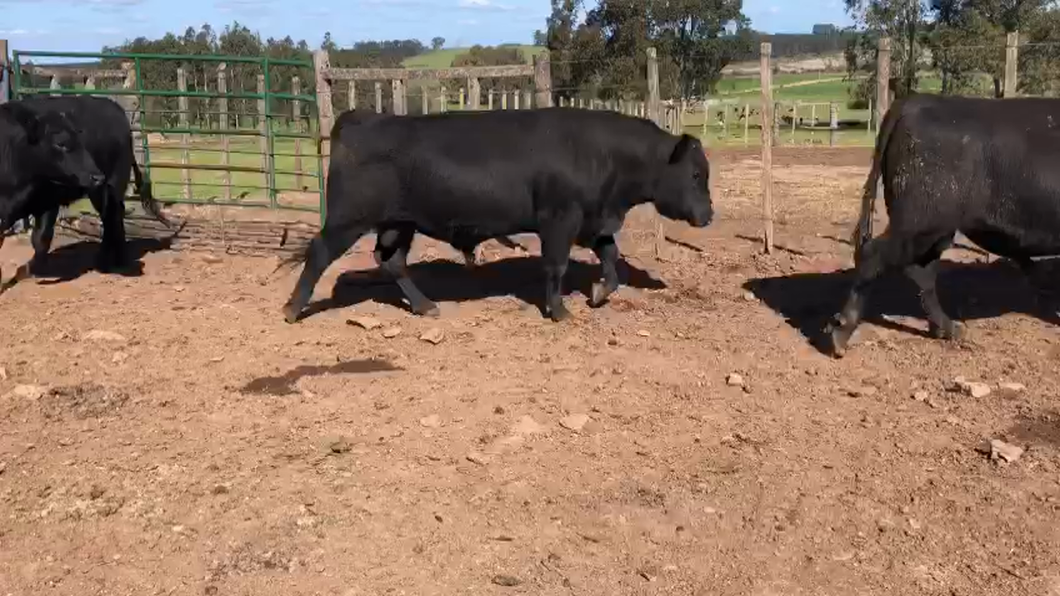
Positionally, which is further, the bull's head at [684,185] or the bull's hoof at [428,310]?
the bull's head at [684,185]

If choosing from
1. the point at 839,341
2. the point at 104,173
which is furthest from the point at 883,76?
the point at 104,173

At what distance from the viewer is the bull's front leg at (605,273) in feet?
28.5

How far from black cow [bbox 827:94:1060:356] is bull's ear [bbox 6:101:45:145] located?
7.14 metres

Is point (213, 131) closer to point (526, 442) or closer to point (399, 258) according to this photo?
point (399, 258)

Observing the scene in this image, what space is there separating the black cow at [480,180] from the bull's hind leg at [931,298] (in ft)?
6.99

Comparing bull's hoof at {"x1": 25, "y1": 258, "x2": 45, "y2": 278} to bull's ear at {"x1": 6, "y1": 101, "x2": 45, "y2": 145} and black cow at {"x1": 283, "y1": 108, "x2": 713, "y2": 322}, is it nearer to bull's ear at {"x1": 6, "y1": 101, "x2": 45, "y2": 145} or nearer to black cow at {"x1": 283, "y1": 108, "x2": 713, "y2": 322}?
bull's ear at {"x1": 6, "y1": 101, "x2": 45, "y2": 145}

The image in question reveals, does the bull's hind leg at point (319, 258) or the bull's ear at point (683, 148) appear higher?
the bull's ear at point (683, 148)

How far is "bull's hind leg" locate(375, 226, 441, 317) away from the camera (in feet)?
28.3

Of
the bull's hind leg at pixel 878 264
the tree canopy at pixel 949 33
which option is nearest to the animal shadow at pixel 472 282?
the bull's hind leg at pixel 878 264

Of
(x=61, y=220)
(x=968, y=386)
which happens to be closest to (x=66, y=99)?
(x=61, y=220)

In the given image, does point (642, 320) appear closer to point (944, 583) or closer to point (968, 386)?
point (968, 386)

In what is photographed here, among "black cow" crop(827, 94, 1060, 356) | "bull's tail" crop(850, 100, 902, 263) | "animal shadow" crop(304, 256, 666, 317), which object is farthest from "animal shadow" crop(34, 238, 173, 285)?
"black cow" crop(827, 94, 1060, 356)

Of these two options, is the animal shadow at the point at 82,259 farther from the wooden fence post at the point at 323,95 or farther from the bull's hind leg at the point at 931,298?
the bull's hind leg at the point at 931,298

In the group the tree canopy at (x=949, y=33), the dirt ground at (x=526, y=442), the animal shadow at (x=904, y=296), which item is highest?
the tree canopy at (x=949, y=33)
